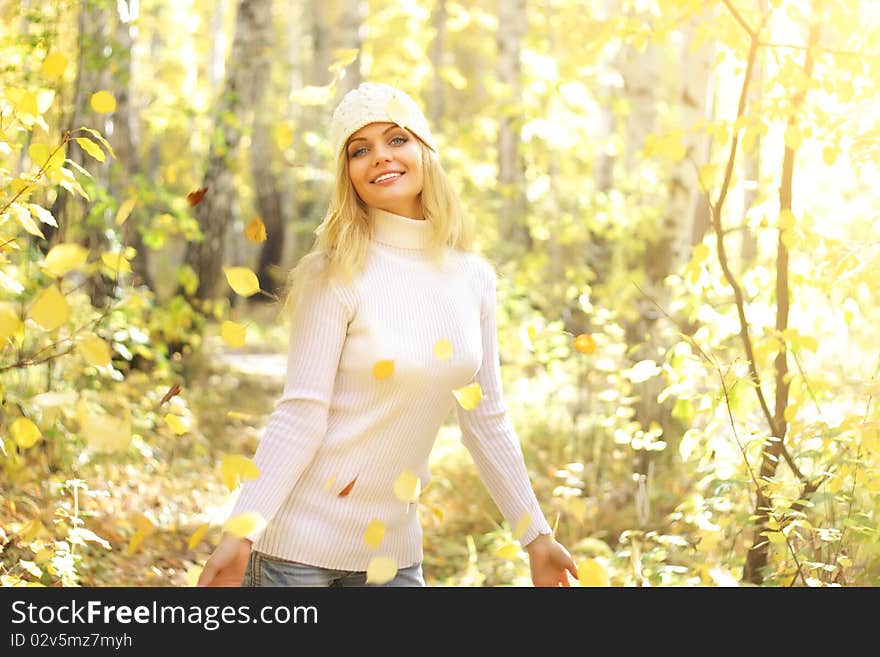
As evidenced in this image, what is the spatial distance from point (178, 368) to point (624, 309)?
11.4 ft

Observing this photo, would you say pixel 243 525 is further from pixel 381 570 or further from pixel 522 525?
pixel 522 525

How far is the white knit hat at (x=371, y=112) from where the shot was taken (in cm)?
244

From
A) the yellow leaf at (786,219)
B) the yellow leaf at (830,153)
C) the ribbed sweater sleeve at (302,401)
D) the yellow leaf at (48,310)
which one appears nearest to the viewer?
the yellow leaf at (48,310)

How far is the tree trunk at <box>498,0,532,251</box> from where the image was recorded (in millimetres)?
11698

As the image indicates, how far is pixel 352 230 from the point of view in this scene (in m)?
2.44

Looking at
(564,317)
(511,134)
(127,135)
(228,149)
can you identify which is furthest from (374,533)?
(511,134)

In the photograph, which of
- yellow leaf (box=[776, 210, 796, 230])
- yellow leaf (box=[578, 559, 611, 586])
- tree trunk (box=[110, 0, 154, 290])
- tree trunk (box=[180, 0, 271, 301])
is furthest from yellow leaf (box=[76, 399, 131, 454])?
tree trunk (box=[180, 0, 271, 301])

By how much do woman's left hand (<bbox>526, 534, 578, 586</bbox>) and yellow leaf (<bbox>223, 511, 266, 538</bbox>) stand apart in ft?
2.37

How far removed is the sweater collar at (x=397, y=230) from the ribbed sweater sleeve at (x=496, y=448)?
0.20 metres

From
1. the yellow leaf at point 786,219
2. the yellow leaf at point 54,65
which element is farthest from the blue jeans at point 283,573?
the yellow leaf at point 786,219

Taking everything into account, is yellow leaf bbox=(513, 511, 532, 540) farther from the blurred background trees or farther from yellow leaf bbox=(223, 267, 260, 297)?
yellow leaf bbox=(223, 267, 260, 297)

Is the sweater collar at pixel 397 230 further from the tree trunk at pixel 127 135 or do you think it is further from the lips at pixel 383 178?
the tree trunk at pixel 127 135

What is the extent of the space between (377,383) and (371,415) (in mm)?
75
